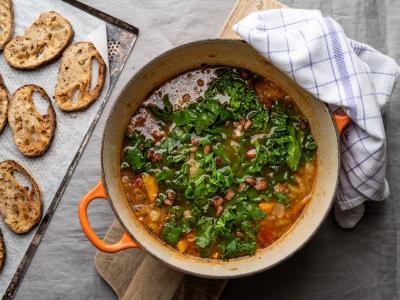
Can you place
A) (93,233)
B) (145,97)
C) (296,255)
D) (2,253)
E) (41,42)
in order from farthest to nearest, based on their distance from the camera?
(41,42) < (2,253) < (296,255) < (145,97) < (93,233)

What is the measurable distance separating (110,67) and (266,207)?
1.58 meters

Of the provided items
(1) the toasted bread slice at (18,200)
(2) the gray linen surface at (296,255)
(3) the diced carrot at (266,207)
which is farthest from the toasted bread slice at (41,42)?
(3) the diced carrot at (266,207)

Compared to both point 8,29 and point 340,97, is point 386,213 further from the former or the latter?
point 8,29

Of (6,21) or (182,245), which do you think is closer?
(182,245)

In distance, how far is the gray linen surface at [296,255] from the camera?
358cm

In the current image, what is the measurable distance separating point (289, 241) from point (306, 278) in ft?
1.85

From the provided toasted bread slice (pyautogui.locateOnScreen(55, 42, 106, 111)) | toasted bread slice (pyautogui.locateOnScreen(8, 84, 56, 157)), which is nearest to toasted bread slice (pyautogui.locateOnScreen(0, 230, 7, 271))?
A: toasted bread slice (pyautogui.locateOnScreen(8, 84, 56, 157))

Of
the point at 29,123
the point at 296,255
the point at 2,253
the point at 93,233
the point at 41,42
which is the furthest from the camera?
the point at 41,42

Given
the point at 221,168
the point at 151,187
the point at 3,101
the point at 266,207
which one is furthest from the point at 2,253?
the point at 266,207

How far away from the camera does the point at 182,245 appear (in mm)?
3244

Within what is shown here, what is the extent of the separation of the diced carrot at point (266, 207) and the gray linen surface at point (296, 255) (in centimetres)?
54

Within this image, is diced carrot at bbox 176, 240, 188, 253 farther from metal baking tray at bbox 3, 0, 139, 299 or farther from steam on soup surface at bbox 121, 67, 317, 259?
metal baking tray at bbox 3, 0, 139, 299

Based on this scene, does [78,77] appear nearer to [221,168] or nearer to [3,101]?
[3,101]

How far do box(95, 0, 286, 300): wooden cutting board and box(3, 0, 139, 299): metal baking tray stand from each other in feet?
1.66
